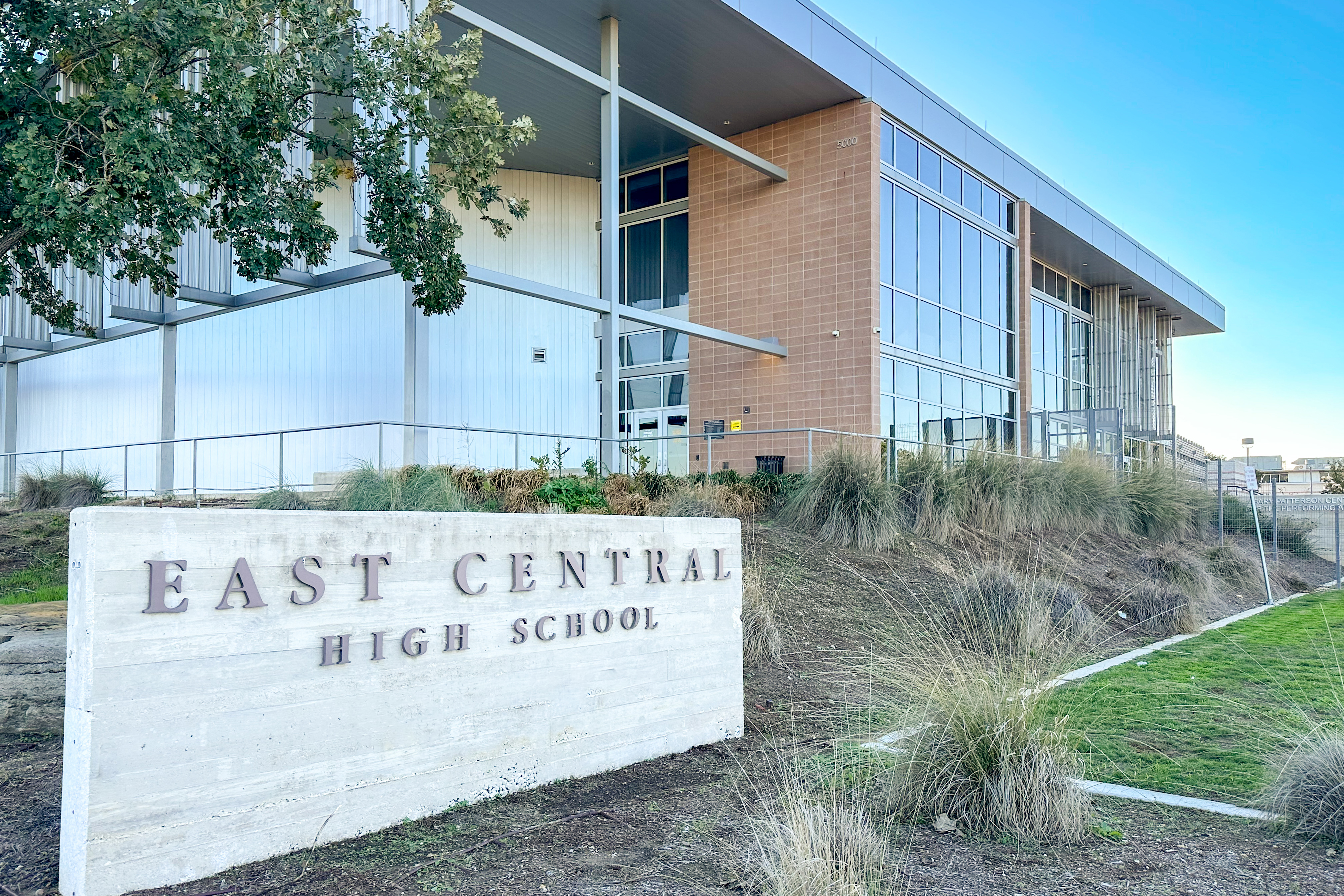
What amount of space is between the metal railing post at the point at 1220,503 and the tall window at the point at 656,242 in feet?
38.5

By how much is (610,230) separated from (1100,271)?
21.3 m

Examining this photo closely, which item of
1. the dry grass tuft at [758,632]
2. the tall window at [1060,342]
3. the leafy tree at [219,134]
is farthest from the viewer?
the tall window at [1060,342]

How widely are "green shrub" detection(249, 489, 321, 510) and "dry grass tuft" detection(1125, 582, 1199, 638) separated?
9.78m

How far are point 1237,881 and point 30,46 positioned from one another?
975 cm

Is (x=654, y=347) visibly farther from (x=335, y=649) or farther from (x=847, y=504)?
(x=335, y=649)

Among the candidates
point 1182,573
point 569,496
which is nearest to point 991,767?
point 569,496

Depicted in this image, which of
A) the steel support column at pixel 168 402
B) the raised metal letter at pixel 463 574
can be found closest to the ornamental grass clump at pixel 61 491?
the steel support column at pixel 168 402

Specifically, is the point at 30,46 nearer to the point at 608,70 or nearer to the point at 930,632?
the point at 930,632

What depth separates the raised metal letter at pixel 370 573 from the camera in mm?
4562

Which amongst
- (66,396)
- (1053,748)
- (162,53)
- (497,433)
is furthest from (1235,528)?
(66,396)

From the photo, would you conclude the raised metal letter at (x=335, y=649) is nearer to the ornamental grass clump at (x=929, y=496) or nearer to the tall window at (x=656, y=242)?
the ornamental grass clump at (x=929, y=496)

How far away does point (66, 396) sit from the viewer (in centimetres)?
2345

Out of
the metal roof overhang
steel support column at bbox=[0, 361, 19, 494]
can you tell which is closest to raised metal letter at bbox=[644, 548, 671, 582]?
the metal roof overhang

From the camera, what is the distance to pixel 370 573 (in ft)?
15.1
